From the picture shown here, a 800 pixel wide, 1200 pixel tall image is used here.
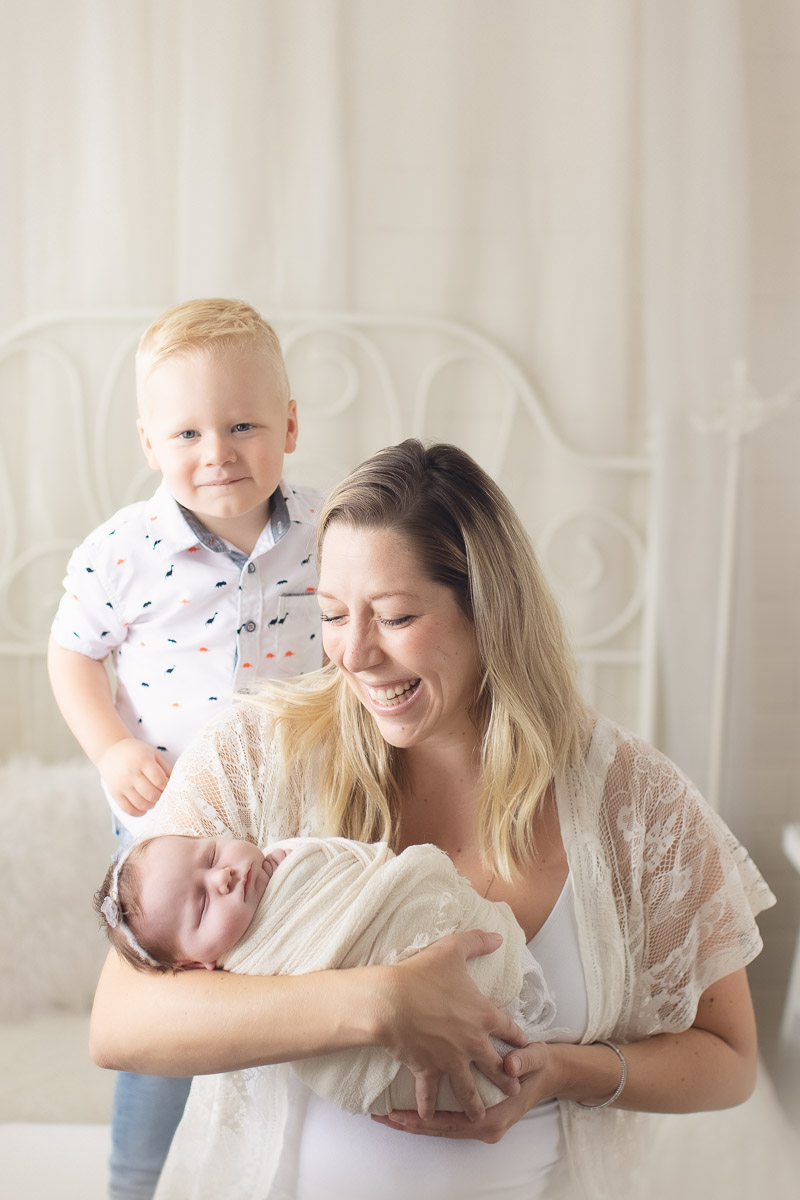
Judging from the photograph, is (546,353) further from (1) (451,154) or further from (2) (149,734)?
(2) (149,734)

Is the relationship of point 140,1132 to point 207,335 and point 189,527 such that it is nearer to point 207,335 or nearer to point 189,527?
point 189,527

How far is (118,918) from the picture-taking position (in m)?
1.05

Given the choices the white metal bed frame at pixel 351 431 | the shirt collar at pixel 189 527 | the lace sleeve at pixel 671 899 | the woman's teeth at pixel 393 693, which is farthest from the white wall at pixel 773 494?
the woman's teeth at pixel 393 693

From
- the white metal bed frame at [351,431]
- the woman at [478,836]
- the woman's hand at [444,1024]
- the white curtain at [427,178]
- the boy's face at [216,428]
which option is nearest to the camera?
the woman's hand at [444,1024]

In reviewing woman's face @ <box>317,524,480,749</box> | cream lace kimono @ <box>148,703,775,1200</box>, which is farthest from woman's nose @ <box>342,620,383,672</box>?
cream lace kimono @ <box>148,703,775,1200</box>

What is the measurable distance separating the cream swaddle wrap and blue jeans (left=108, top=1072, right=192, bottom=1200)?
1.69 feet

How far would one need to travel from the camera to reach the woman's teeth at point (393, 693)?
1.14 metres

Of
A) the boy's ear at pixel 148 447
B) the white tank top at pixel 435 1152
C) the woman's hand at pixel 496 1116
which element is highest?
the boy's ear at pixel 148 447

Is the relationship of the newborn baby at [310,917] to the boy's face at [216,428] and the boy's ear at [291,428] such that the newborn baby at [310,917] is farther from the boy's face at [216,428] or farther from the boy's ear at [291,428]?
the boy's ear at [291,428]

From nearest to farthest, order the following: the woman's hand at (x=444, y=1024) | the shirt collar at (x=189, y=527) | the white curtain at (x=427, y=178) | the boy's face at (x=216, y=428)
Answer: the woman's hand at (x=444, y=1024) → the boy's face at (x=216, y=428) → the shirt collar at (x=189, y=527) → the white curtain at (x=427, y=178)

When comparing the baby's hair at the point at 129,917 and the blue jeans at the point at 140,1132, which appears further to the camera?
the blue jeans at the point at 140,1132

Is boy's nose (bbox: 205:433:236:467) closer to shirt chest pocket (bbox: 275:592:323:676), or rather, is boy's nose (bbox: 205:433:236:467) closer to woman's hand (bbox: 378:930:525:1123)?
shirt chest pocket (bbox: 275:592:323:676)

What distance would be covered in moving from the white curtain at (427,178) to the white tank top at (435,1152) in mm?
1123

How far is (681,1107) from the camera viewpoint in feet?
3.88
